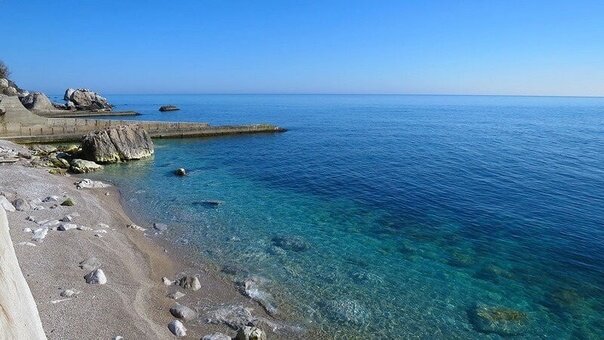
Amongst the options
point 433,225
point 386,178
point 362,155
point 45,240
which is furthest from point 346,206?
point 362,155

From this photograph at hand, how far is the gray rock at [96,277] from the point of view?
12.7 meters

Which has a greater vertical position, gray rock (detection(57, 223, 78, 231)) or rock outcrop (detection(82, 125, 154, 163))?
rock outcrop (detection(82, 125, 154, 163))

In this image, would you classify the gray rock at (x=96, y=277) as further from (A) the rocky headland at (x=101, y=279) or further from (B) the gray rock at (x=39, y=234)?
(B) the gray rock at (x=39, y=234)

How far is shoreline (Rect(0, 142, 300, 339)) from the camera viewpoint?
418 inches

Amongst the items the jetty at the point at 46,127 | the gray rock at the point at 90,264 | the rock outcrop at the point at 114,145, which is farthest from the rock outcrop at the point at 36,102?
the gray rock at the point at 90,264

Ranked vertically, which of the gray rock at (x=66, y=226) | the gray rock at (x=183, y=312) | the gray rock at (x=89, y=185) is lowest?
the gray rock at (x=183, y=312)

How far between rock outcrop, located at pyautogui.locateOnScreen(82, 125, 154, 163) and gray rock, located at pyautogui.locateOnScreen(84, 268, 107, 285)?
88.7 ft

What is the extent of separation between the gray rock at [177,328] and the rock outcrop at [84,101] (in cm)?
11288

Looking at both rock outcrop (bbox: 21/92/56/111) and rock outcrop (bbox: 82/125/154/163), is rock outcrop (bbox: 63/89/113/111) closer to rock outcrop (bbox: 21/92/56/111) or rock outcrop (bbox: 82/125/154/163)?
rock outcrop (bbox: 21/92/56/111)

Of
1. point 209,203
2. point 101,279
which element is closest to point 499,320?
point 101,279

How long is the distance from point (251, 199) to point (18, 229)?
46.5ft

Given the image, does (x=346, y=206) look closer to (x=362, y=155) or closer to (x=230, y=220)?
(x=230, y=220)

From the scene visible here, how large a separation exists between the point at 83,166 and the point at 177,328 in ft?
91.6

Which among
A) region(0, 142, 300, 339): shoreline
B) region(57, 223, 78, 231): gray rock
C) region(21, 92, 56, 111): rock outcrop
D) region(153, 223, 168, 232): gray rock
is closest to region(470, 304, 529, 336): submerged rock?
region(0, 142, 300, 339): shoreline
